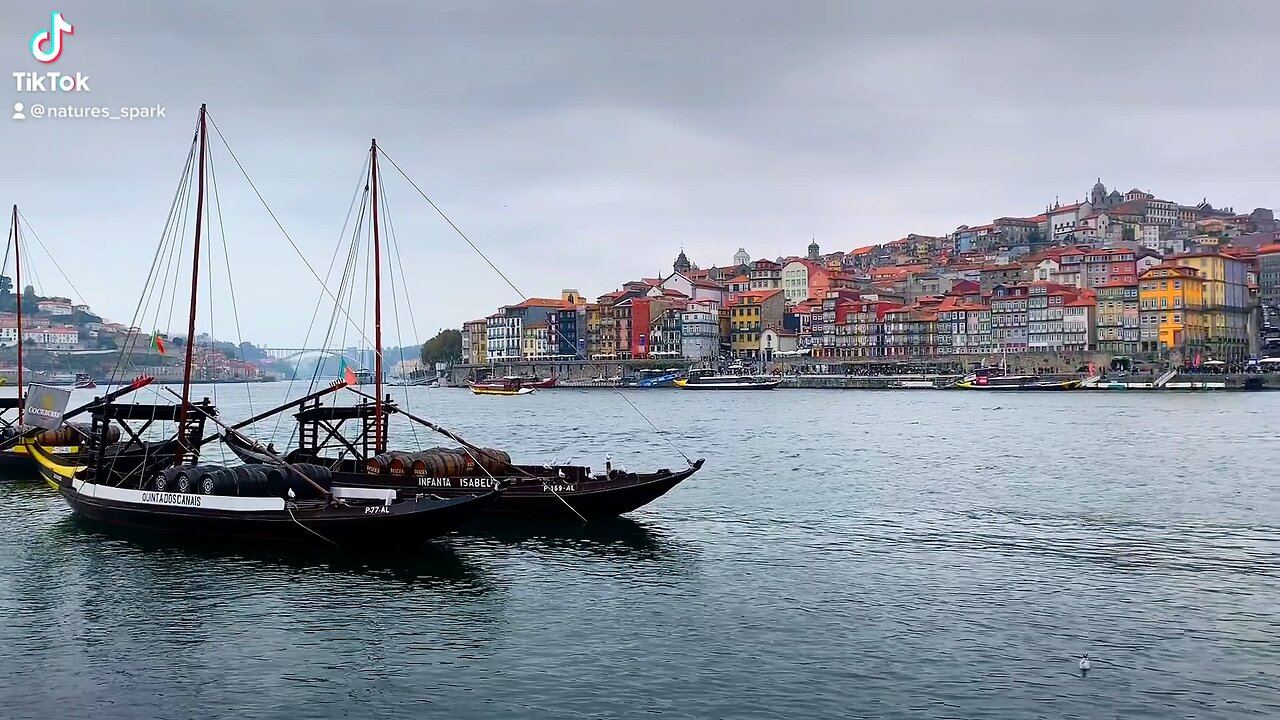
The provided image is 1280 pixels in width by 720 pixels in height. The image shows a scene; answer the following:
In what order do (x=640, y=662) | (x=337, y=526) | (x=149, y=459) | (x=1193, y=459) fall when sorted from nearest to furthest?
(x=640, y=662), (x=337, y=526), (x=149, y=459), (x=1193, y=459)

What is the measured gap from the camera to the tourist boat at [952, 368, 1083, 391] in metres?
124

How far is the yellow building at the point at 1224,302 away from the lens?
131 m

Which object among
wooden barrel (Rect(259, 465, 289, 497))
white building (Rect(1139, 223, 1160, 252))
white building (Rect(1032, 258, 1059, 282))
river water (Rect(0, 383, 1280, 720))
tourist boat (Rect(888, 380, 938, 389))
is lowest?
river water (Rect(0, 383, 1280, 720))

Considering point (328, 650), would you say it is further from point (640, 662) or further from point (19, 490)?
point (19, 490)

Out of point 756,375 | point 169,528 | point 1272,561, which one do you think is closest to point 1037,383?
point 756,375

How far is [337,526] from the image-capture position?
73.9 feet

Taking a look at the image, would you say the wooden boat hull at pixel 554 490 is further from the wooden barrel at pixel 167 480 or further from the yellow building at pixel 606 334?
the yellow building at pixel 606 334

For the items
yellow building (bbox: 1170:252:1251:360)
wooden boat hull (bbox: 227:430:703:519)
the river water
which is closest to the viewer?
the river water

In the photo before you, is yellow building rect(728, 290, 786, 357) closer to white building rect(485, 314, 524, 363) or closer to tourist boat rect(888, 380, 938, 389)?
tourist boat rect(888, 380, 938, 389)

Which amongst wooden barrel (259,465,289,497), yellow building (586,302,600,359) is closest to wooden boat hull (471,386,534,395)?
yellow building (586,302,600,359)

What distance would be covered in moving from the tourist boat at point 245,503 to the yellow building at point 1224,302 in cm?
12752

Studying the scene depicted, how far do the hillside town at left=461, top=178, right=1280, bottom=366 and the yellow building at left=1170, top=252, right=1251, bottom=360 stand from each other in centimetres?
25

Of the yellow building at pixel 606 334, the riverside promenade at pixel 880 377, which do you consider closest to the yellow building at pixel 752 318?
the riverside promenade at pixel 880 377

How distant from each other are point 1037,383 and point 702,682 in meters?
120
